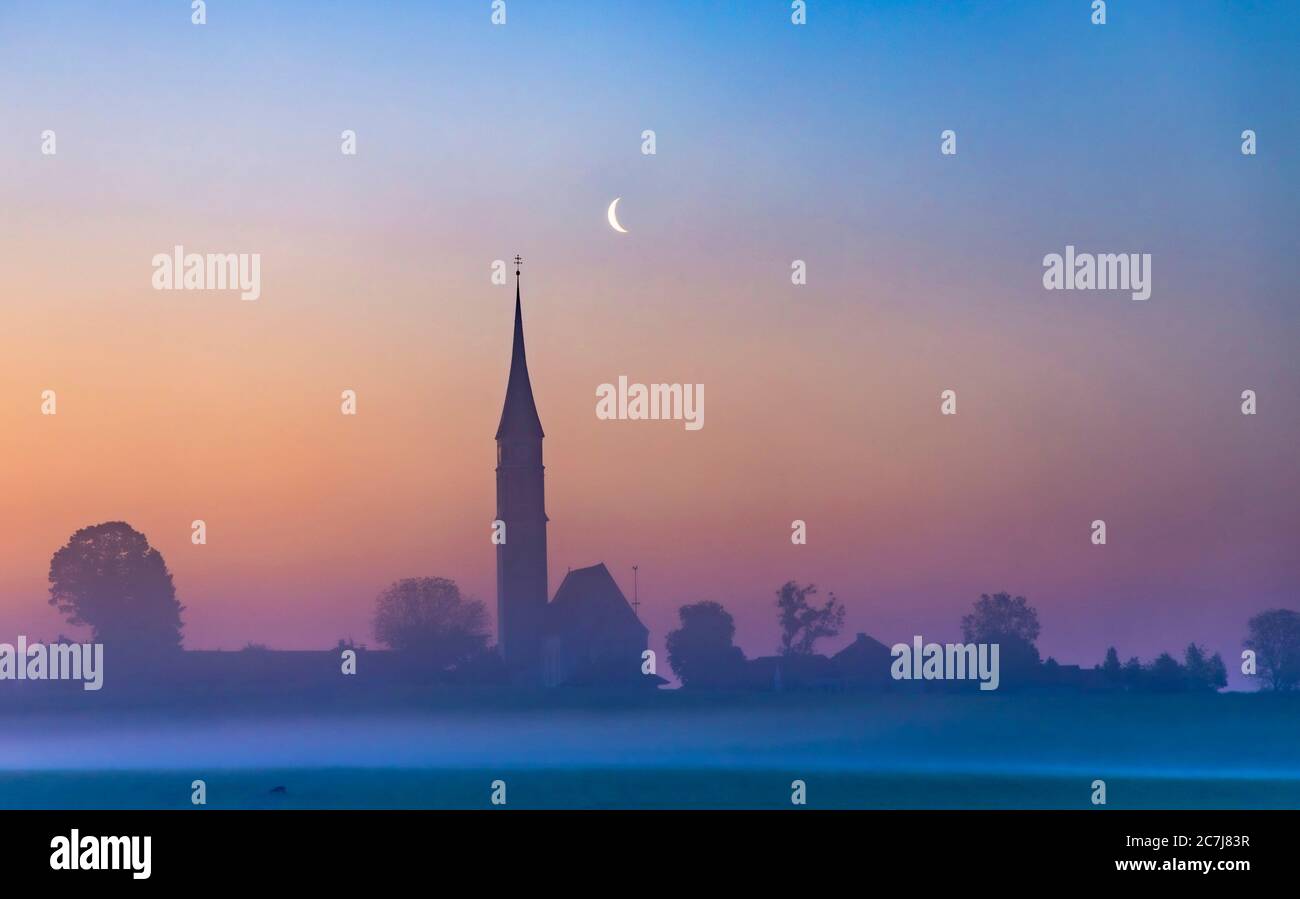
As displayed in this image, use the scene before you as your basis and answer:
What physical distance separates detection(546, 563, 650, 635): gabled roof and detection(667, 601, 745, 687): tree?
72.2 feet

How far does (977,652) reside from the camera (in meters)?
72.0

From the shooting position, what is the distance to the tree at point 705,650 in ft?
210

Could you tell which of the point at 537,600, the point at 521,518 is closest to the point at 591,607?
the point at 537,600

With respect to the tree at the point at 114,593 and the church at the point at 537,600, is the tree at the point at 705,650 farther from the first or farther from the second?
the tree at the point at 114,593

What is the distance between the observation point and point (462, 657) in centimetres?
7619

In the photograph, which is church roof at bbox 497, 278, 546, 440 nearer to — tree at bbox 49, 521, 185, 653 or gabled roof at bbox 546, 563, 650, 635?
gabled roof at bbox 546, 563, 650, 635

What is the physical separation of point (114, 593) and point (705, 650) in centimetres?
2606

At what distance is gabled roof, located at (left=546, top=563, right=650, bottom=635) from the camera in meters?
89.2
